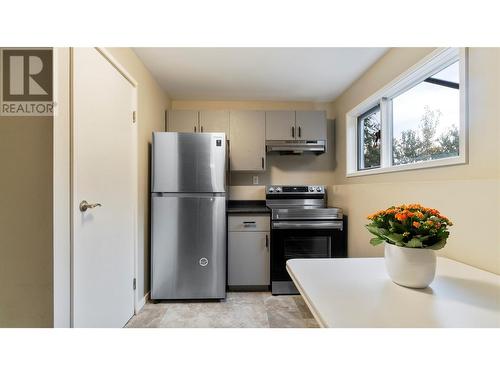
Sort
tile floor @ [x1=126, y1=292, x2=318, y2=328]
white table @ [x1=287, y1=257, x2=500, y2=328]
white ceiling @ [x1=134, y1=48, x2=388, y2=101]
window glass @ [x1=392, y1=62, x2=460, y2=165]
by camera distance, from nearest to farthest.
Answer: white table @ [x1=287, y1=257, x2=500, y2=328], window glass @ [x1=392, y1=62, x2=460, y2=165], tile floor @ [x1=126, y1=292, x2=318, y2=328], white ceiling @ [x1=134, y1=48, x2=388, y2=101]

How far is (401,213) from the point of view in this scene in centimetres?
77

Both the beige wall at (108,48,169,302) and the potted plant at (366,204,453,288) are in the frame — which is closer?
the potted plant at (366,204,453,288)

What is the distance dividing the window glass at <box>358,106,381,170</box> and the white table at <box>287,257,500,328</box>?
156 cm

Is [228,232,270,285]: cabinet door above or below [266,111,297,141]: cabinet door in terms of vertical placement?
below

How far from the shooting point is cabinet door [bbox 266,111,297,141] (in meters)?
2.77

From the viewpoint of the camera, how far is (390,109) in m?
2.04

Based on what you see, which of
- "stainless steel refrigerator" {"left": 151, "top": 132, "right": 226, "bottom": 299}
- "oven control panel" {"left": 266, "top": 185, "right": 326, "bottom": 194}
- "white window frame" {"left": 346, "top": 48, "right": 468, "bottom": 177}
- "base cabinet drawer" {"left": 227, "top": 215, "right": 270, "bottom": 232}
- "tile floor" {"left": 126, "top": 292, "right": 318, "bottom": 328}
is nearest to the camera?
"white window frame" {"left": 346, "top": 48, "right": 468, "bottom": 177}

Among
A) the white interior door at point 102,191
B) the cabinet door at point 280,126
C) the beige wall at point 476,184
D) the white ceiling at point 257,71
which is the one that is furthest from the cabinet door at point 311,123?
the white interior door at point 102,191

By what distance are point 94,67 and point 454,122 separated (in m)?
2.23

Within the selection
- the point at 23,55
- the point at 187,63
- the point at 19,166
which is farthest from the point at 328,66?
the point at 19,166

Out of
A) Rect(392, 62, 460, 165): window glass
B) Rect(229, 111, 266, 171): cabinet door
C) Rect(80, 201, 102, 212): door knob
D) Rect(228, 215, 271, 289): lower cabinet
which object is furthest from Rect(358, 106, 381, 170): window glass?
Rect(80, 201, 102, 212): door knob

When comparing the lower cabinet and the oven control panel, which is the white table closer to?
the lower cabinet

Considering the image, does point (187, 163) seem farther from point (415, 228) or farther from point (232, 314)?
point (415, 228)
